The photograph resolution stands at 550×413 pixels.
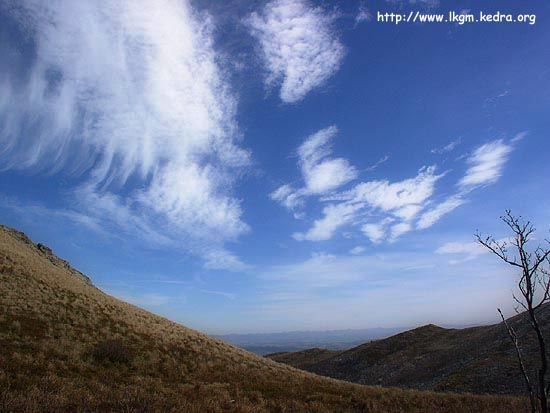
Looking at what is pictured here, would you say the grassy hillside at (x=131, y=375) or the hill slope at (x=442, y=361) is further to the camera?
the hill slope at (x=442, y=361)

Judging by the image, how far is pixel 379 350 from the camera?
60250 mm

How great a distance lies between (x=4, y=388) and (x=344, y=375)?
49.3m

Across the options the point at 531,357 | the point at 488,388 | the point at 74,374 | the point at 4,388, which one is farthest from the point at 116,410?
the point at 531,357

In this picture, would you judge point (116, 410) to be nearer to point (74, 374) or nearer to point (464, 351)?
point (74, 374)

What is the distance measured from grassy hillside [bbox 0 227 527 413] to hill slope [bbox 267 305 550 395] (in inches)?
534

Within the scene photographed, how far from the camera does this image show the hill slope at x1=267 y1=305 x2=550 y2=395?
3315 cm

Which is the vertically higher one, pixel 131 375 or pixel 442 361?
pixel 131 375

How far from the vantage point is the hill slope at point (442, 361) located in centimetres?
3315

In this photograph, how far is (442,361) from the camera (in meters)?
45.1

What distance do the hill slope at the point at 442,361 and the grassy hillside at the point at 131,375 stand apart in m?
13.6

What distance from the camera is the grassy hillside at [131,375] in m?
13.5

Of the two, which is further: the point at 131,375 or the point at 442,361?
the point at 442,361

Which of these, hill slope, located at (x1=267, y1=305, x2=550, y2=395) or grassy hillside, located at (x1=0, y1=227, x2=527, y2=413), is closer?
grassy hillside, located at (x1=0, y1=227, x2=527, y2=413)

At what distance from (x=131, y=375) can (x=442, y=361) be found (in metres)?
38.1
